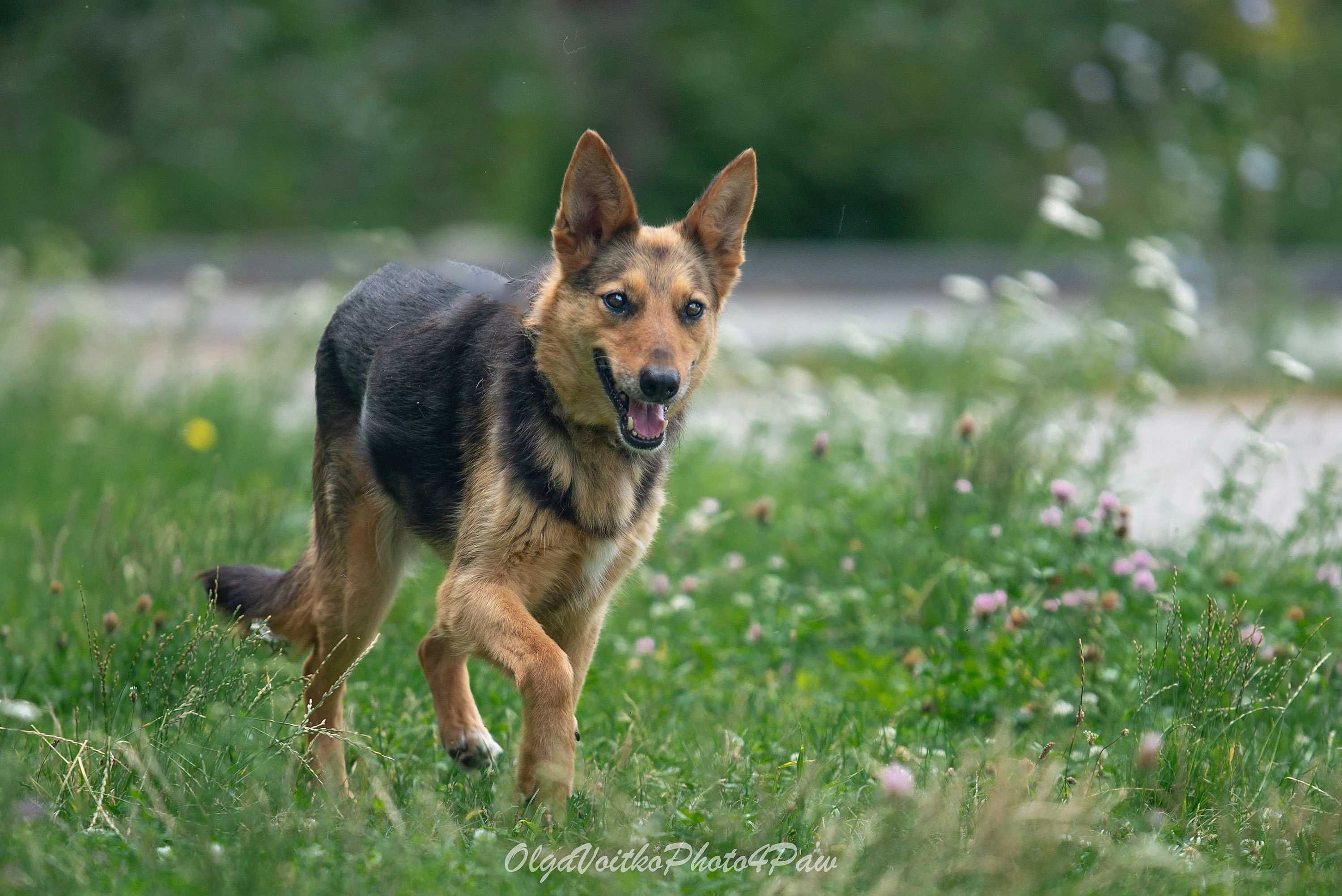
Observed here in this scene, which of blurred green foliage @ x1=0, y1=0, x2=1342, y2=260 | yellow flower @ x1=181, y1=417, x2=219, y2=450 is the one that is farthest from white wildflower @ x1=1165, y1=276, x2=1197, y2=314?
blurred green foliage @ x1=0, y1=0, x2=1342, y2=260

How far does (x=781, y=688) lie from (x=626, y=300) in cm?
180

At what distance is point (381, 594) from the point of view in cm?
457

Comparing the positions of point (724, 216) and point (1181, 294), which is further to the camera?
point (1181, 294)

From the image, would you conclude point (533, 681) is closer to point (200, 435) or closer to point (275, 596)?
point (275, 596)

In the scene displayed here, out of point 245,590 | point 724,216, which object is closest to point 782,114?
point 724,216

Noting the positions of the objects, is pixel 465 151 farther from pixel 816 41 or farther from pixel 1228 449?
pixel 1228 449

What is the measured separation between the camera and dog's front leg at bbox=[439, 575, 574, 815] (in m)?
3.63

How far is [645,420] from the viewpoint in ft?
13.1

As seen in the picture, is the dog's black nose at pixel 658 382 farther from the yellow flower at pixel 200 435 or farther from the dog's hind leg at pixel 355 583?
the yellow flower at pixel 200 435

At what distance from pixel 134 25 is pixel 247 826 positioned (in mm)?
10147

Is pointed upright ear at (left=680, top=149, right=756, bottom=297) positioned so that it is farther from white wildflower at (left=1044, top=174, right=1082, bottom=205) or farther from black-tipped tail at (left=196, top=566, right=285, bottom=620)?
white wildflower at (left=1044, top=174, right=1082, bottom=205)

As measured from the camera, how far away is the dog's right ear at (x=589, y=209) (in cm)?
411

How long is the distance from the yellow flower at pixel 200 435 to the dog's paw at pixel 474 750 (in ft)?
12.1

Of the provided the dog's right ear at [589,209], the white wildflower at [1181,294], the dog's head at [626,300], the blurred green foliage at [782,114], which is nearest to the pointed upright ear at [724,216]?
the dog's head at [626,300]
